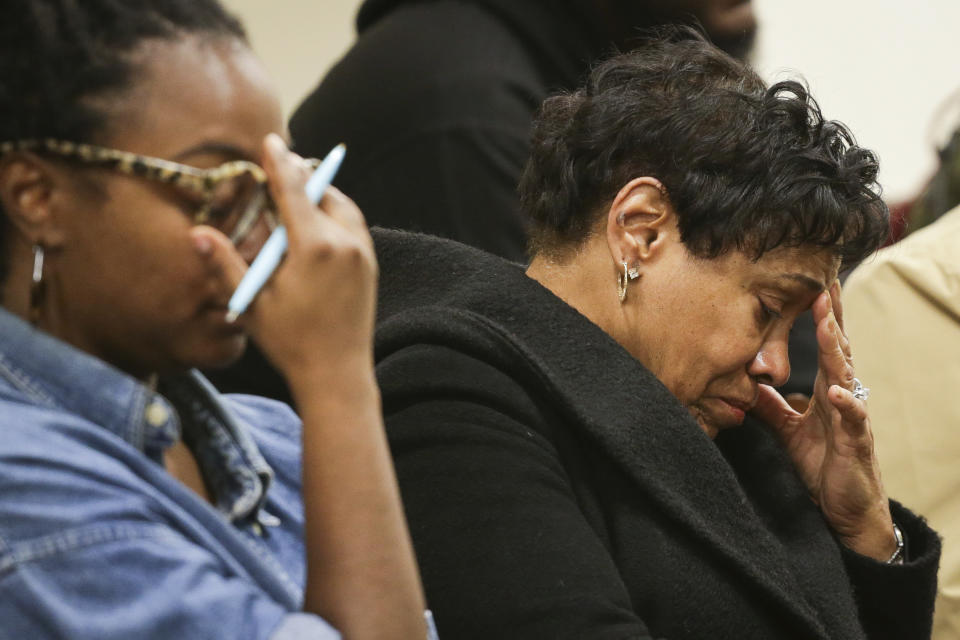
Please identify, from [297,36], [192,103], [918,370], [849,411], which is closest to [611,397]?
[849,411]

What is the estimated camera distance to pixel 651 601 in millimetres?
1306

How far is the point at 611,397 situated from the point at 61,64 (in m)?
0.71

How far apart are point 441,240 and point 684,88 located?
1.08 ft

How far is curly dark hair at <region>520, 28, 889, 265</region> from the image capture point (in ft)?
4.69

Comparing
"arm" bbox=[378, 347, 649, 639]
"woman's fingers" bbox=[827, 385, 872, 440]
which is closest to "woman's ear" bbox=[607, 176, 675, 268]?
"arm" bbox=[378, 347, 649, 639]

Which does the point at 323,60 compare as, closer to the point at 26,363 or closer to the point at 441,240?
the point at 441,240

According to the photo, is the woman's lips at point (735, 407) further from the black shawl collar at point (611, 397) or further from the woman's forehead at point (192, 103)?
the woman's forehead at point (192, 103)

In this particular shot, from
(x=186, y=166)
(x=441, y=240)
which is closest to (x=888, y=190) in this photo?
(x=441, y=240)

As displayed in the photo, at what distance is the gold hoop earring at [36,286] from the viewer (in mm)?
852

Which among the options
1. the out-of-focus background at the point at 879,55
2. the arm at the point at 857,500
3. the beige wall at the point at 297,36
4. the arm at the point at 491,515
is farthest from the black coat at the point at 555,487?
the out-of-focus background at the point at 879,55

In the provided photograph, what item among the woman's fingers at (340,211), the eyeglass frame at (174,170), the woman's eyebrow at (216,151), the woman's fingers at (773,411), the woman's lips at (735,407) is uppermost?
the woman's eyebrow at (216,151)

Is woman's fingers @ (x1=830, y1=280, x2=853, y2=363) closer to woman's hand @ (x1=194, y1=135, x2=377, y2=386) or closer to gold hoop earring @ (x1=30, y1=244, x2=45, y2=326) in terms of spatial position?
woman's hand @ (x1=194, y1=135, x2=377, y2=386)

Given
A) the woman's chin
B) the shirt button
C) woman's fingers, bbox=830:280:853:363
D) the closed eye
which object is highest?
the woman's chin

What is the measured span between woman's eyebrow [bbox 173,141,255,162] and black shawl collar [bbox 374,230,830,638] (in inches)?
19.8
